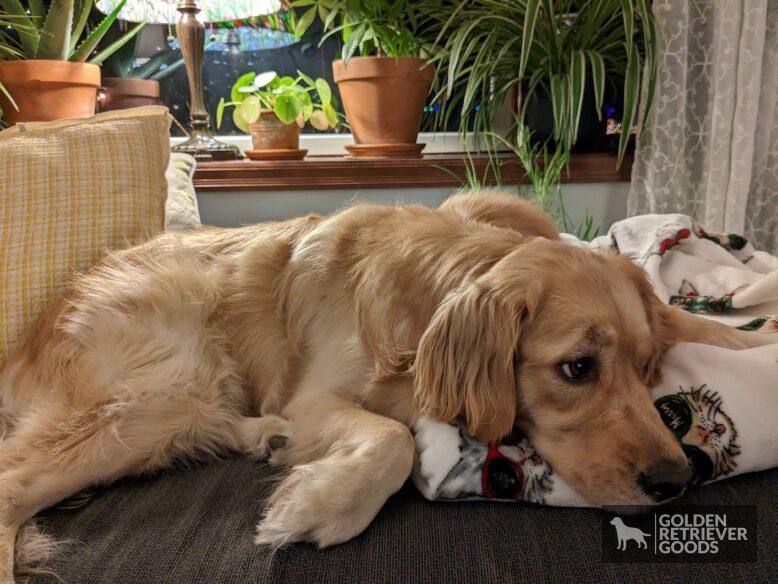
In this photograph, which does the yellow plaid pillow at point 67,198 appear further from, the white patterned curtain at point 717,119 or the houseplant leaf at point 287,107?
the white patterned curtain at point 717,119

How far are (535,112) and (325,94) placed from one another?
1.22m

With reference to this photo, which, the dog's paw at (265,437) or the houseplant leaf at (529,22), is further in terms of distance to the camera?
the houseplant leaf at (529,22)

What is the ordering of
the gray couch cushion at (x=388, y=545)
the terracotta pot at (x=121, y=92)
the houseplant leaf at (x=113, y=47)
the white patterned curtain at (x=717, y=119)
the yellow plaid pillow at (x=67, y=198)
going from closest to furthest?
1. the gray couch cushion at (x=388, y=545)
2. the yellow plaid pillow at (x=67, y=198)
3. the white patterned curtain at (x=717, y=119)
4. the houseplant leaf at (x=113, y=47)
5. the terracotta pot at (x=121, y=92)

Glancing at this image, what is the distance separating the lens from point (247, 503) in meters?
1.28

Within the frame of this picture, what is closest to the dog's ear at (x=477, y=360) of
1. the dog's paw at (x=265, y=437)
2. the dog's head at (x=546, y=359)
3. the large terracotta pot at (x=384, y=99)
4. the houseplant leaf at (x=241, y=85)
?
the dog's head at (x=546, y=359)

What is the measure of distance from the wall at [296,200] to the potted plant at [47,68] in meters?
0.78

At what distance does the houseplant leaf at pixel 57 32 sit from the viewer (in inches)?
118

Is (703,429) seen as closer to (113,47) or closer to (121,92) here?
(113,47)

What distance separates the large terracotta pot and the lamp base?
0.72 m

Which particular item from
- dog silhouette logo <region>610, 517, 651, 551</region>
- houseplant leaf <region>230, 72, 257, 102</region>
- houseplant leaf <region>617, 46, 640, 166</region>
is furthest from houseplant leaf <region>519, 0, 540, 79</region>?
dog silhouette logo <region>610, 517, 651, 551</region>

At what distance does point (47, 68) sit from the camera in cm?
299

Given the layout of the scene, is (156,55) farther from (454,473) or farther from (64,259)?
(454,473)

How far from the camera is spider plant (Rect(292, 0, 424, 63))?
339 cm

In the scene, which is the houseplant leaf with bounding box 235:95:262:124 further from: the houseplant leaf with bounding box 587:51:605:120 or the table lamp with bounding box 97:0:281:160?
the houseplant leaf with bounding box 587:51:605:120
